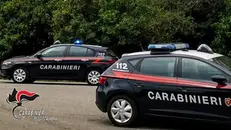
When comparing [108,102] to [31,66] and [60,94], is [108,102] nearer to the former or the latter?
[60,94]

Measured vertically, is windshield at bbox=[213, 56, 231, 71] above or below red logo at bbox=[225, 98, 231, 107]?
above

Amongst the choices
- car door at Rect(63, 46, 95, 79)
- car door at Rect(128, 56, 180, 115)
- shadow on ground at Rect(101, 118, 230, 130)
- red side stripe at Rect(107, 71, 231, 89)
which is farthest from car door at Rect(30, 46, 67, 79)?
car door at Rect(128, 56, 180, 115)

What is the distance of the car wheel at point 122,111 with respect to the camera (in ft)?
27.6

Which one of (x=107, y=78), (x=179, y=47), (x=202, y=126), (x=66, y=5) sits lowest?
(x=202, y=126)

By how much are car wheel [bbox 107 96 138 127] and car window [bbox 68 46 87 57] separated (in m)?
7.84

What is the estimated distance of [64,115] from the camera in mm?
9812

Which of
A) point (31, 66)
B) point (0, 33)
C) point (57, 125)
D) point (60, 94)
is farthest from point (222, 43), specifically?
point (57, 125)

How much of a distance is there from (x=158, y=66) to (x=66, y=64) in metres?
8.24

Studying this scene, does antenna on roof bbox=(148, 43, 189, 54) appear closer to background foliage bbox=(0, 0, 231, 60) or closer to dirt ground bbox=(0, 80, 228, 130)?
dirt ground bbox=(0, 80, 228, 130)

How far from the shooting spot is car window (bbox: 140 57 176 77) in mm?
8242

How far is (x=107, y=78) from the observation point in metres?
8.76

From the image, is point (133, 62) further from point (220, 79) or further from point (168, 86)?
point (220, 79)

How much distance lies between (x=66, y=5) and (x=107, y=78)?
615 inches

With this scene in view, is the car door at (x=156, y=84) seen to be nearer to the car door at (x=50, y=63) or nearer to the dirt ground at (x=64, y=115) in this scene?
the dirt ground at (x=64, y=115)
